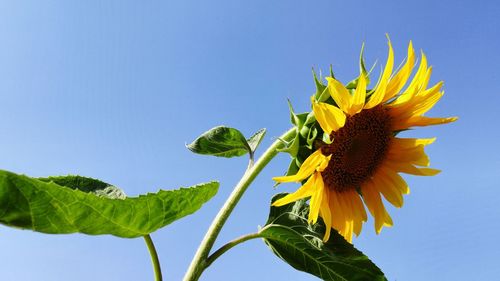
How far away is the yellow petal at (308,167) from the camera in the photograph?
8.52 feet

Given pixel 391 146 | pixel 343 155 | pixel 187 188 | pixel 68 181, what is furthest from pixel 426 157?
pixel 68 181

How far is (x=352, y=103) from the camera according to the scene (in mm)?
2730

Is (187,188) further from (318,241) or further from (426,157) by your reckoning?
(426,157)

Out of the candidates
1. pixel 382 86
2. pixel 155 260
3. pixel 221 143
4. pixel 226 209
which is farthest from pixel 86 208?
pixel 382 86

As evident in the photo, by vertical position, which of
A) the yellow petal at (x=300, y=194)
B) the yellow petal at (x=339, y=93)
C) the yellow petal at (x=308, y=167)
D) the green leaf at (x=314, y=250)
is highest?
the yellow petal at (x=339, y=93)

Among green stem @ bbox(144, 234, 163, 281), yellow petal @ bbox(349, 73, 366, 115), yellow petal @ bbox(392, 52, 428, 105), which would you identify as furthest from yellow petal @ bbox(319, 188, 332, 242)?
green stem @ bbox(144, 234, 163, 281)

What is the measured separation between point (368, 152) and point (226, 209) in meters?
0.98


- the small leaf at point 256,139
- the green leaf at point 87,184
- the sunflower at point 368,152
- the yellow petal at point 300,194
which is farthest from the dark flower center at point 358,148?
the green leaf at point 87,184

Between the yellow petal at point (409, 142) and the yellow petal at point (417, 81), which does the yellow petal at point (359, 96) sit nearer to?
the yellow petal at point (417, 81)

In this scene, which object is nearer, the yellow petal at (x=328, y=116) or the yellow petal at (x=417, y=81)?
the yellow petal at (x=328, y=116)

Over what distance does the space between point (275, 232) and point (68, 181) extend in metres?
1.07

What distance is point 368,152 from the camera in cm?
311

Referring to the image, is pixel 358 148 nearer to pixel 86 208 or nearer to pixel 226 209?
pixel 226 209

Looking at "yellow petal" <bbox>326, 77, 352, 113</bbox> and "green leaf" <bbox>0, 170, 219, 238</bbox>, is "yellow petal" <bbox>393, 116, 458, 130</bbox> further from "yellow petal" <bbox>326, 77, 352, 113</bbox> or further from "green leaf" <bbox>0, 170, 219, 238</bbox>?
"green leaf" <bbox>0, 170, 219, 238</bbox>
